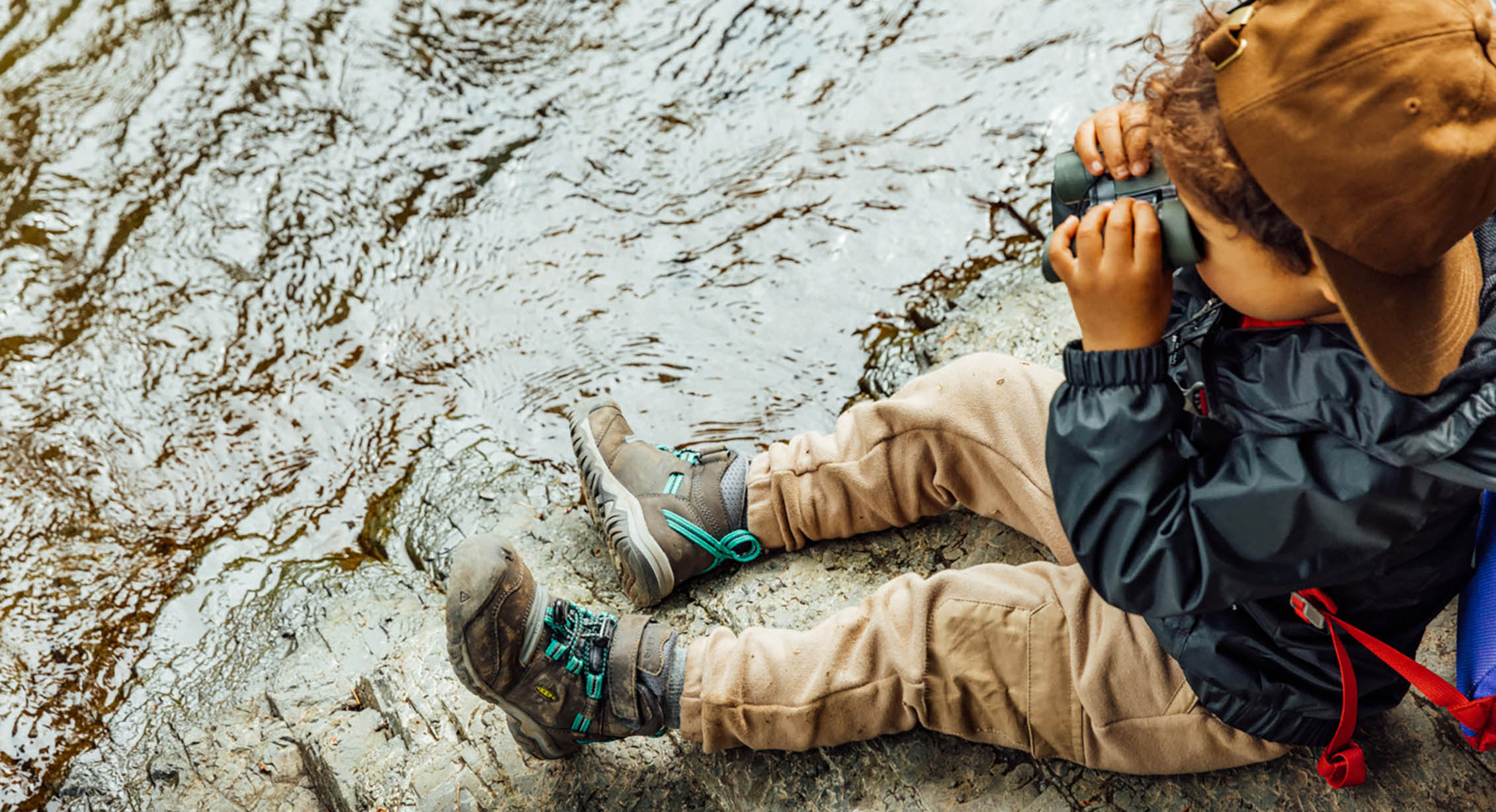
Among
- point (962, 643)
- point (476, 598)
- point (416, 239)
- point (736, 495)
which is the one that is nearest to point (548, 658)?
point (476, 598)

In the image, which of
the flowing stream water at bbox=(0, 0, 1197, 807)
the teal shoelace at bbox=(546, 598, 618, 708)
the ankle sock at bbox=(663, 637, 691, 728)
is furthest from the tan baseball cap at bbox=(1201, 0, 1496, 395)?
the flowing stream water at bbox=(0, 0, 1197, 807)

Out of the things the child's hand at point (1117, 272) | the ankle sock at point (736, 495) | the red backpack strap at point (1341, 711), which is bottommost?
the red backpack strap at point (1341, 711)

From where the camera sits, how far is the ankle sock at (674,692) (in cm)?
212

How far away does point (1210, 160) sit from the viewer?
140 cm

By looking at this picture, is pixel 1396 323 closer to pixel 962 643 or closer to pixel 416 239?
pixel 962 643

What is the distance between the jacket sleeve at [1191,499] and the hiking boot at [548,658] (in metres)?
0.98

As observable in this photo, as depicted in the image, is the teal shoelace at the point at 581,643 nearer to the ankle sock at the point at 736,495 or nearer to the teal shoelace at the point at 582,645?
the teal shoelace at the point at 582,645

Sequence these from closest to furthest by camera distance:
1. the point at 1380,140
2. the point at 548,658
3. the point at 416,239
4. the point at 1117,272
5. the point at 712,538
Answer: the point at 1380,140 → the point at 1117,272 → the point at 548,658 → the point at 712,538 → the point at 416,239

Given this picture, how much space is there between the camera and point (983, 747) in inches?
83.0

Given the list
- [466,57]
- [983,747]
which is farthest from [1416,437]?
[466,57]

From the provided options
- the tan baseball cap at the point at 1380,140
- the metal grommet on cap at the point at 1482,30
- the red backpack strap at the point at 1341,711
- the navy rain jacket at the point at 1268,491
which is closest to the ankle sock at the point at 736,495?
the navy rain jacket at the point at 1268,491

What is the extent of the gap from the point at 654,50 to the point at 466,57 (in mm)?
776

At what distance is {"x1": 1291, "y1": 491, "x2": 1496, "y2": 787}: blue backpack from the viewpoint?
1601 mm

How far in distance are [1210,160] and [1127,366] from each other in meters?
0.34
